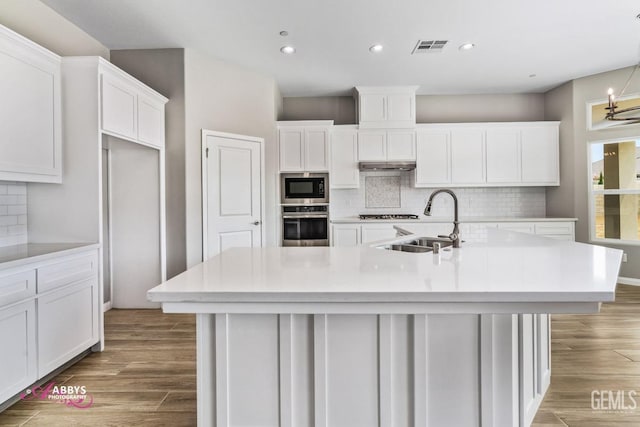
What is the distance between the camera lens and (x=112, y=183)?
11.9 ft

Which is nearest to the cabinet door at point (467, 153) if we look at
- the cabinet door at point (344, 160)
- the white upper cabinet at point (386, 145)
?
the white upper cabinet at point (386, 145)

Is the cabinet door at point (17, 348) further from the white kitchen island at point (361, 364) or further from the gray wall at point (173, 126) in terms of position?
the gray wall at point (173, 126)

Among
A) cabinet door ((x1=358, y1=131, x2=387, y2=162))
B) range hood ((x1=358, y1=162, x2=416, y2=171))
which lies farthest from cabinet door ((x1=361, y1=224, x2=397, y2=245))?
cabinet door ((x1=358, y1=131, x2=387, y2=162))

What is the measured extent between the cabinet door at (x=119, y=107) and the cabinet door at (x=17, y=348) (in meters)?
1.45

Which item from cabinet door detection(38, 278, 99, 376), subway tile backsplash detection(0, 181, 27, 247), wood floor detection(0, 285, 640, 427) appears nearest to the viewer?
wood floor detection(0, 285, 640, 427)

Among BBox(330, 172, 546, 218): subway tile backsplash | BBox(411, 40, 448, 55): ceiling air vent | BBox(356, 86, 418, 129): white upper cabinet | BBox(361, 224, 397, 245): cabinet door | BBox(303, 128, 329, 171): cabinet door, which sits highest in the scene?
BBox(411, 40, 448, 55): ceiling air vent

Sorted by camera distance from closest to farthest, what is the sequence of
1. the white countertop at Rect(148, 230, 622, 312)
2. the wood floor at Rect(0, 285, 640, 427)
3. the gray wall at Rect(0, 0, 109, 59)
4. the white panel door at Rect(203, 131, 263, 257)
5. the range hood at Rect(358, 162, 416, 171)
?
the white countertop at Rect(148, 230, 622, 312) → the wood floor at Rect(0, 285, 640, 427) → the gray wall at Rect(0, 0, 109, 59) → the white panel door at Rect(203, 131, 263, 257) → the range hood at Rect(358, 162, 416, 171)

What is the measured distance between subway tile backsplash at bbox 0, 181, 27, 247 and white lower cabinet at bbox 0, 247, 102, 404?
0.56 meters

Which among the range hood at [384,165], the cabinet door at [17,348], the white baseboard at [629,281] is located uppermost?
the range hood at [384,165]

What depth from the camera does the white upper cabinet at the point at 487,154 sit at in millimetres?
5074

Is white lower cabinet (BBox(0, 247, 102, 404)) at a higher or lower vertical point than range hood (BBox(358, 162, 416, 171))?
lower

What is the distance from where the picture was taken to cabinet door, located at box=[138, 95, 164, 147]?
3.24 meters

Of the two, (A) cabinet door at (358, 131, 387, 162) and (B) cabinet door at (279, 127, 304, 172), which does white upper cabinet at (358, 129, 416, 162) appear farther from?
(B) cabinet door at (279, 127, 304, 172)

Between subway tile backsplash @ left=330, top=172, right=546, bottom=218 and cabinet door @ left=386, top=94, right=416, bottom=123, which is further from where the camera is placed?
subway tile backsplash @ left=330, top=172, right=546, bottom=218
